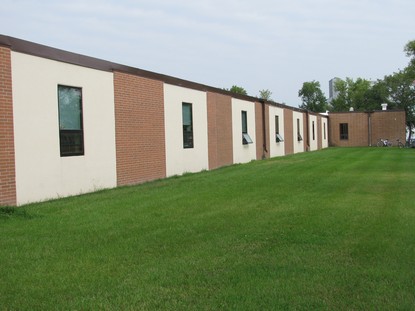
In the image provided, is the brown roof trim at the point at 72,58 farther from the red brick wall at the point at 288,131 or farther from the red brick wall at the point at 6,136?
the red brick wall at the point at 288,131

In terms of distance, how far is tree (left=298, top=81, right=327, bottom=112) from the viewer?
7562cm

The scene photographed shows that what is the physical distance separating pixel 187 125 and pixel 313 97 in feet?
199

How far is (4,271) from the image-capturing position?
5.36m

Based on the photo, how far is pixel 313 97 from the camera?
250ft

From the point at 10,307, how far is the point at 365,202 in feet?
24.3

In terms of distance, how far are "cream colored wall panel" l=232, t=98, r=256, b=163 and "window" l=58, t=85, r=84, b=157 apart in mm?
11785

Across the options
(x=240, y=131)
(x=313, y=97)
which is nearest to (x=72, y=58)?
(x=240, y=131)

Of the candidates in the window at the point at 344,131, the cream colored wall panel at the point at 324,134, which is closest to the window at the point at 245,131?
the cream colored wall panel at the point at 324,134

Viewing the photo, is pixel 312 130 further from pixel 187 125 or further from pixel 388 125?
pixel 187 125

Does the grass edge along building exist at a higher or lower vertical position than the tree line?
lower

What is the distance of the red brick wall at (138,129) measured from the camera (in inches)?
543

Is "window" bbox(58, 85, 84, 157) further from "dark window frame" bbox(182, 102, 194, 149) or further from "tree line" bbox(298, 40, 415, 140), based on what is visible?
"tree line" bbox(298, 40, 415, 140)

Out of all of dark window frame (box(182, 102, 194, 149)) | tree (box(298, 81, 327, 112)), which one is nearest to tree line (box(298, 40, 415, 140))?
tree (box(298, 81, 327, 112))

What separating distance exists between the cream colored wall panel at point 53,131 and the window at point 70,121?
13 cm
